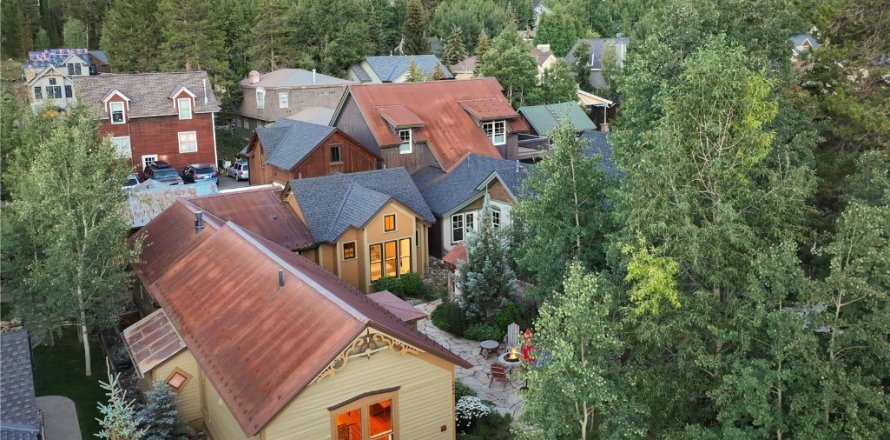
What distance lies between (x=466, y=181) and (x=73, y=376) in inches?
678

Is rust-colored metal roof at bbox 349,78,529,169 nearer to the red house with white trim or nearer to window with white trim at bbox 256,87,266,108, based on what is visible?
the red house with white trim

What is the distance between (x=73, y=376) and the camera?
20797 mm

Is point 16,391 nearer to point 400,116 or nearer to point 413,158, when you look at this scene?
point 413,158

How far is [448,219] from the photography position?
30562 mm

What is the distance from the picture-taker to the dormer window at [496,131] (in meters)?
38.2

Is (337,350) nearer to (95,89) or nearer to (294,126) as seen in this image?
(294,126)

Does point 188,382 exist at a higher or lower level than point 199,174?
lower

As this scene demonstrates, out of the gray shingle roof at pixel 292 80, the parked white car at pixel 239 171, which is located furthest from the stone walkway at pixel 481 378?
the gray shingle roof at pixel 292 80

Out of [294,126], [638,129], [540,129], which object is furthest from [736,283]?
[540,129]

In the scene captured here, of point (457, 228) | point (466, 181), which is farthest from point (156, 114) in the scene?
point (457, 228)

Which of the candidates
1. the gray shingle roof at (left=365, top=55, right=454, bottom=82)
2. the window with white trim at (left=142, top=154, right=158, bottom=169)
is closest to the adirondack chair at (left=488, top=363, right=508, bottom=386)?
the window with white trim at (left=142, top=154, right=158, bottom=169)

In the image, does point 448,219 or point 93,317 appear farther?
point 448,219

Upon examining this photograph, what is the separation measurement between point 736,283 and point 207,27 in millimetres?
52124

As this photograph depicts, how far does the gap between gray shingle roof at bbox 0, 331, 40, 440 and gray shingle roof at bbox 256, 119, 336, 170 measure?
19.4 m
